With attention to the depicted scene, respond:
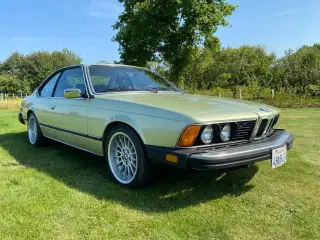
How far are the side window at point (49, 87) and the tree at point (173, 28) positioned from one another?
393 inches

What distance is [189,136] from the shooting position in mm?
2646

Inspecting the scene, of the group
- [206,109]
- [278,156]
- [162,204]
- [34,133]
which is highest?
[206,109]

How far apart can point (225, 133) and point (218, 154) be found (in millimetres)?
276

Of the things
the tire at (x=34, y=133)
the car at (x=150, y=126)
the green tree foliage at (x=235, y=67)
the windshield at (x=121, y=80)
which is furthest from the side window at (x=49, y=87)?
the green tree foliage at (x=235, y=67)

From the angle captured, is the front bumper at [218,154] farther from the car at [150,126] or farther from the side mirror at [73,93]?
the side mirror at [73,93]

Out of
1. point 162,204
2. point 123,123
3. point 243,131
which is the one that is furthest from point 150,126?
point 243,131

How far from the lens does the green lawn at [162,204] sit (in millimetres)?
2398

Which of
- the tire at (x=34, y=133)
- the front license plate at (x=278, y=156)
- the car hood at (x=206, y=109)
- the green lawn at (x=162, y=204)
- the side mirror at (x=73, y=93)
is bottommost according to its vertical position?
the green lawn at (x=162, y=204)

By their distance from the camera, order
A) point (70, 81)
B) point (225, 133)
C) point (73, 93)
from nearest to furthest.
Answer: point (225, 133) → point (73, 93) → point (70, 81)

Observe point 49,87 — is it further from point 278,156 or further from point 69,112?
point 278,156

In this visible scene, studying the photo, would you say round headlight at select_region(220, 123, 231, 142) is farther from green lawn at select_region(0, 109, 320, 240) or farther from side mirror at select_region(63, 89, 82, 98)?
side mirror at select_region(63, 89, 82, 98)

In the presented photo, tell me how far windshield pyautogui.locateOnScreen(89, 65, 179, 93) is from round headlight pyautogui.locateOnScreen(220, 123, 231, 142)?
152 cm

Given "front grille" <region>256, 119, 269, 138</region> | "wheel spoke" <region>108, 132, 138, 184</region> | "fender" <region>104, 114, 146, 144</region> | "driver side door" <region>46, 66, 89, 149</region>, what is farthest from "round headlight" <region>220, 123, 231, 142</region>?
"driver side door" <region>46, 66, 89, 149</region>

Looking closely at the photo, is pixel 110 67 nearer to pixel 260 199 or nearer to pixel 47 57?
pixel 260 199
